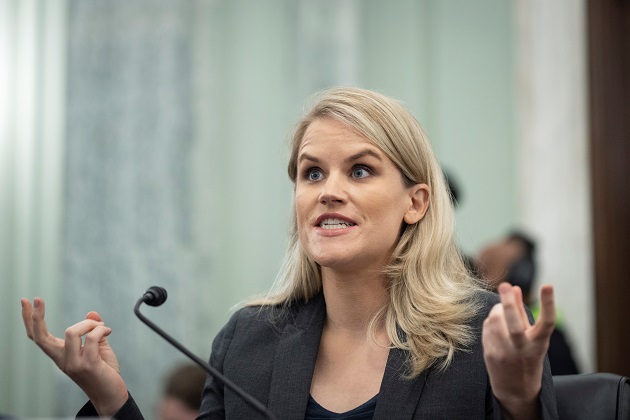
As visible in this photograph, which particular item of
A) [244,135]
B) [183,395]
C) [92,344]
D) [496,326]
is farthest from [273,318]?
[244,135]

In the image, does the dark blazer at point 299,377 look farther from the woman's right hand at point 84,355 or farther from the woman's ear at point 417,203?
the woman's ear at point 417,203

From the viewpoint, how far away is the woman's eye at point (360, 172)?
1.96 metres

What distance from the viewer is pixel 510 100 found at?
15.7ft

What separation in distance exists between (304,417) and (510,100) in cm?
324

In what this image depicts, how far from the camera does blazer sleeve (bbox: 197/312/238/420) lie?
79.7 inches

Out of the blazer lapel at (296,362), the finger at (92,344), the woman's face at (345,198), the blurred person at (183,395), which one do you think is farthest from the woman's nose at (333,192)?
the blurred person at (183,395)

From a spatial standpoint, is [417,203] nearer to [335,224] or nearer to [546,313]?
[335,224]

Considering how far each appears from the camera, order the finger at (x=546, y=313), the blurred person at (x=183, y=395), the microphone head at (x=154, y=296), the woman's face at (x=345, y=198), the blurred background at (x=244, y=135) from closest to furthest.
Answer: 1. the finger at (x=546, y=313)
2. the microphone head at (x=154, y=296)
3. the woman's face at (x=345, y=198)
4. the blurred person at (x=183, y=395)
5. the blurred background at (x=244, y=135)

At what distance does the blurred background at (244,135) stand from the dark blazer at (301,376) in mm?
2409

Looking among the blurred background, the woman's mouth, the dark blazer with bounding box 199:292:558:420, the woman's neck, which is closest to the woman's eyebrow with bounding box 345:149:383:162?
the woman's mouth

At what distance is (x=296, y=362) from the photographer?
6.56 ft

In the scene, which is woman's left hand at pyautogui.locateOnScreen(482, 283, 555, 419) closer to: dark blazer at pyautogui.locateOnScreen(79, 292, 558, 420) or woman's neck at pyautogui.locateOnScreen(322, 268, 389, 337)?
dark blazer at pyautogui.locateOnScreen(79, 292, 558, 420)

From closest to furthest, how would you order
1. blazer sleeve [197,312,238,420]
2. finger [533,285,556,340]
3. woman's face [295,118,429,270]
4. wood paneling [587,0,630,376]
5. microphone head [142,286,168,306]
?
1. finger [533,285,556,340]
2. microphone head [142,286,168,306]
3. woman's face [295,118,429,270]
4. blazer sleeve [197,312,238,420]
5. wood paneling [587,0,630,376]

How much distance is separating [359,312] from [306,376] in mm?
202
